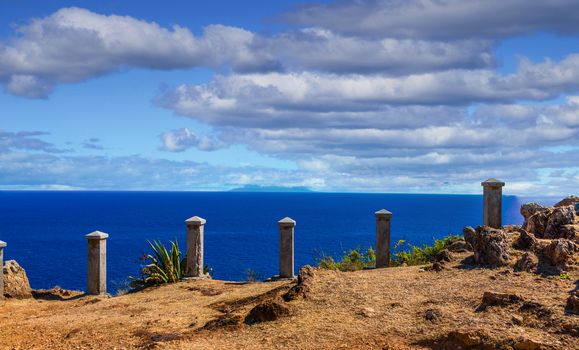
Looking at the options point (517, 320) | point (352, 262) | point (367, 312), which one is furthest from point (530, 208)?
point (367, 312)

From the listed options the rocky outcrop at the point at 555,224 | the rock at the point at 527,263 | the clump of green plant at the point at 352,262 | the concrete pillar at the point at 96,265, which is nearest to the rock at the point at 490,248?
the rock at the point at 527,263

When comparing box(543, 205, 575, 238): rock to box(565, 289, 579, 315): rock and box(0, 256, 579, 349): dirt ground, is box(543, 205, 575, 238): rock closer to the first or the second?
box(0, 256, 579, 349): dirt ground

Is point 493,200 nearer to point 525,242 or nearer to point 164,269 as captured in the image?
point 525,242

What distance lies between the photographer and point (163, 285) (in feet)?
52.2

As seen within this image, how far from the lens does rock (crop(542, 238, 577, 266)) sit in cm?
1186

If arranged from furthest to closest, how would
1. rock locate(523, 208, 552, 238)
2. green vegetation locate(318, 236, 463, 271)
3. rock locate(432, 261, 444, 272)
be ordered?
1. green vegetation locate(318, 236, 463, 271)
2. rock locate(523, 208, 552, 238)
3. rock locate(432, 261, 444, 272)

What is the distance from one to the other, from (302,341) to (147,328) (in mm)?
3088

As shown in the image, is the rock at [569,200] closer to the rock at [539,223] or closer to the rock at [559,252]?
the rock at [539,223]

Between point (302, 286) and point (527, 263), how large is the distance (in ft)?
14.0

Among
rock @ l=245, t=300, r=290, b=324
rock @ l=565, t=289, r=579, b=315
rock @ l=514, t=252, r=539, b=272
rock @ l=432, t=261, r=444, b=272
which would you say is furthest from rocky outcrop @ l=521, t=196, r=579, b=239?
rock @ l=245, t=300, r=290, b=324

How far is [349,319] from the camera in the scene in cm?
949

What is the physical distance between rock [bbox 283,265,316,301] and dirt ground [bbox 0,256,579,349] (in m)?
0.11

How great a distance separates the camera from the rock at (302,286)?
10.6m

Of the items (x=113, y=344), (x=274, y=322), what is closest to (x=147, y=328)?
(x=113, y=344)
